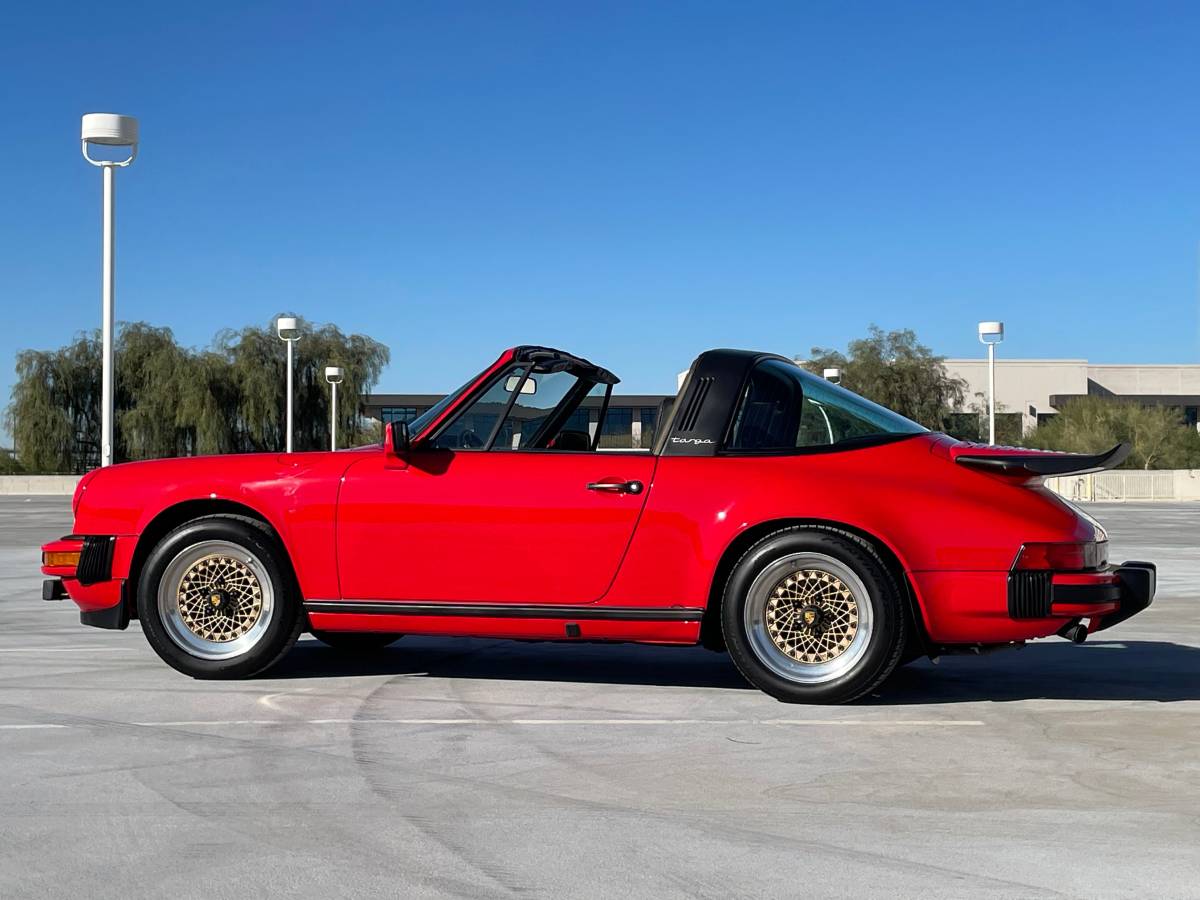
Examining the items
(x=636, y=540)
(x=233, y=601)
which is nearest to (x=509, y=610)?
→ (x=636, y=540)

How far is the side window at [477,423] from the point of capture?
6789 millimetres

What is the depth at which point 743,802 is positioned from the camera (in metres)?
4.45

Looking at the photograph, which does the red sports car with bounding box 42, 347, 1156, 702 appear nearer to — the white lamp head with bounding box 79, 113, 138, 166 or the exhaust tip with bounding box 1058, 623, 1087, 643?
the exhaust tip with bounding box 1058, 623, 1087, 643

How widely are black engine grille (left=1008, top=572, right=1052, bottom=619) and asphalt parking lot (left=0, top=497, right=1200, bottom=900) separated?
1.50 ft

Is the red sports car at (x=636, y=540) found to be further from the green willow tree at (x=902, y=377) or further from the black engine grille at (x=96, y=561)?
the green willow tree at (x=902, y=377)

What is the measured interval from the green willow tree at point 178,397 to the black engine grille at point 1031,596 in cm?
4931

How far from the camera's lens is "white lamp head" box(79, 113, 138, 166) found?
1869 centimetres

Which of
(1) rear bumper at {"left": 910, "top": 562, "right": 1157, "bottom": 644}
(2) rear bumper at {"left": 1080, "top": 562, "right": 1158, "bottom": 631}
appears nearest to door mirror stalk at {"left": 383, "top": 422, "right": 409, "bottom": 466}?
(1) rear bumper at {"left": 910, "top": 562, "right": 1157, "bottom": 644}

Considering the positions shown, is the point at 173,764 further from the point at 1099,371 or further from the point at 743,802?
the point at 1099,371

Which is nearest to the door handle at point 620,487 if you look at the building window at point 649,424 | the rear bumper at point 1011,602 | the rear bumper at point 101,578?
the building window at point 649,424

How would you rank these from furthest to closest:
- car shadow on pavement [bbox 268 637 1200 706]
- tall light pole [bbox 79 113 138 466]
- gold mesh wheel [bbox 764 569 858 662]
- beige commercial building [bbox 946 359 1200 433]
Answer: beige commercial building [bbox 946 359 1200 433] < tall light pole [bbox 79 113 138 466] < car shadow on pavement [bbox 268 637 1200 706] < gold mesh wheel [bbox 764 569 858 662]

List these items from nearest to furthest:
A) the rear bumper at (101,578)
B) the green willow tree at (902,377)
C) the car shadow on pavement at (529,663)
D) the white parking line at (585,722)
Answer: the white parking line at (585,722) → the rear bumper at (101,578) → the car shadow on pavement at (529,663) → the green willow tree at (902,377)

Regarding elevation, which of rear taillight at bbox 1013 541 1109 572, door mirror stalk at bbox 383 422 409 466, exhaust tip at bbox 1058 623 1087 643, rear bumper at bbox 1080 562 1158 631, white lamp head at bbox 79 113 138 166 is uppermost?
white lamp head at bbox 79 113 138 166

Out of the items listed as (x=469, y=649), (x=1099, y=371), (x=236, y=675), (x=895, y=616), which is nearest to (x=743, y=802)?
(x=895, y=616)
